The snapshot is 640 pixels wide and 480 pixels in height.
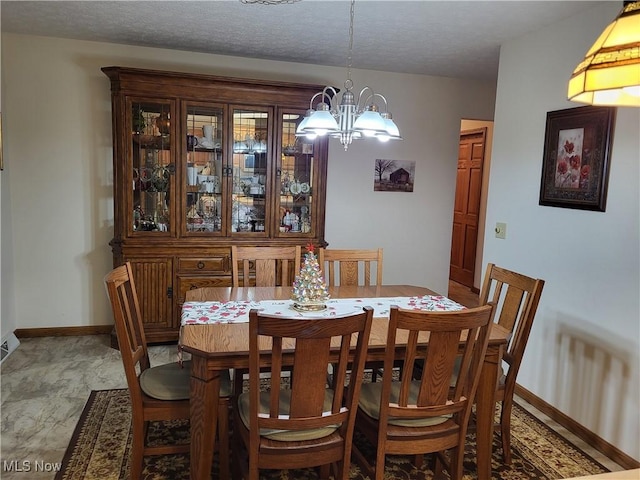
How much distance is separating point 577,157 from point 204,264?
2.78 metres

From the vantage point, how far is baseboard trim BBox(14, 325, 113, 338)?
4.01 meters

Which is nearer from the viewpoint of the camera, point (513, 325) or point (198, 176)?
point (513, 325)

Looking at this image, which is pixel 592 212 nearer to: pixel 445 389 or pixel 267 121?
pixel 445 389

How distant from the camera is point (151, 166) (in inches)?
150

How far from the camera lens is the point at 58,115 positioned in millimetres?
3885

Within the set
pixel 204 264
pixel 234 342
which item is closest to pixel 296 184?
pixel 204 264

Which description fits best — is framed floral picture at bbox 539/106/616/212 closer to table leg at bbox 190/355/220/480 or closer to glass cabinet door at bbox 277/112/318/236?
glass cabinet door at bbox 277/112/318/236

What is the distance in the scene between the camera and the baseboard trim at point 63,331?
4012 mm

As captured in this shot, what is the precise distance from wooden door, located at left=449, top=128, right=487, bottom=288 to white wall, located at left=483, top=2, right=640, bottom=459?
2727mm

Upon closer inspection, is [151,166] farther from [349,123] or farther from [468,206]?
[468,206]

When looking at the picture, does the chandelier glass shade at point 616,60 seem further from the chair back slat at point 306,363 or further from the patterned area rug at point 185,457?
the patterned area rug at point 185,457

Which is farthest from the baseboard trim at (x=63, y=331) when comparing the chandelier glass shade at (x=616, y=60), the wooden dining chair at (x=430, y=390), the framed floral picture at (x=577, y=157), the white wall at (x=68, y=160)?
the chandelier glass shade at (x=616, y=60)

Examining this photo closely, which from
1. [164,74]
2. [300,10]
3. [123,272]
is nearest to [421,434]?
[123,272]

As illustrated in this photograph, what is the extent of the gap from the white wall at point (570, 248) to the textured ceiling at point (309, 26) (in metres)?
0.29
